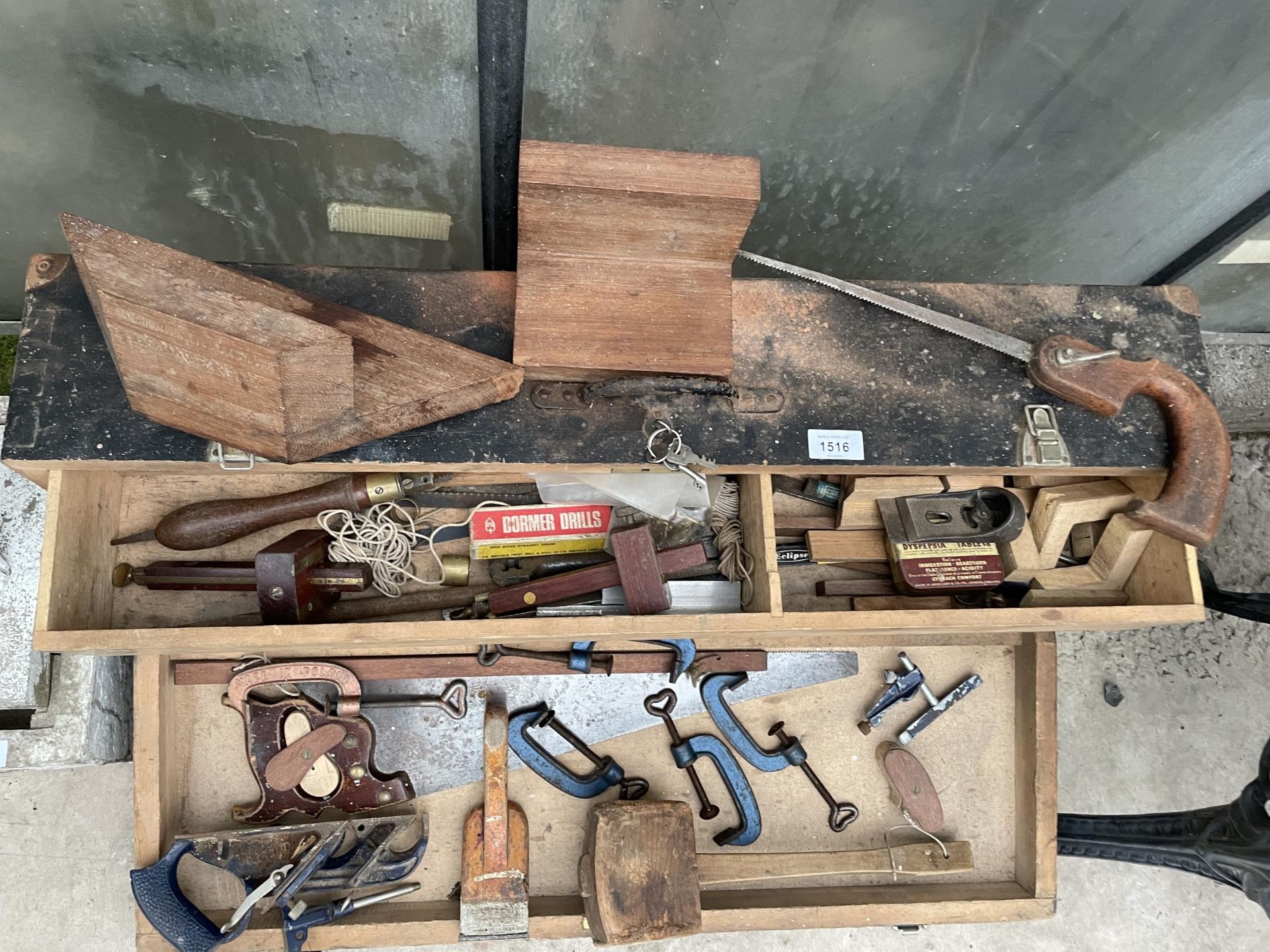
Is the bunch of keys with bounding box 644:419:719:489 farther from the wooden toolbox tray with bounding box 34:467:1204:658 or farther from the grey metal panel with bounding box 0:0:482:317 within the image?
the grey metal panel with bounding box 0:0:482:317

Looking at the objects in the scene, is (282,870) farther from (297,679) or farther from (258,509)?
(258,509)

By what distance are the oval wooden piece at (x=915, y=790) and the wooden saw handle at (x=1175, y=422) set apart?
0.71 metres

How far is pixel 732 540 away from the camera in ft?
5.35

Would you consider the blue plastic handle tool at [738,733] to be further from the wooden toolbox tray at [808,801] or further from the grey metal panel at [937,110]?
the grey metal panel at [937,110]

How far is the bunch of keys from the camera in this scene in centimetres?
145

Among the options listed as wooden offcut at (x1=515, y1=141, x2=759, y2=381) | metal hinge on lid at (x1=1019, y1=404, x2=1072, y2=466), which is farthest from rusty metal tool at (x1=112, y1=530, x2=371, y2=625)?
metal hinge on lid at (x1=1019, y1=404, x2=1072, y2=466)

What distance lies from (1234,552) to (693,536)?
1.80 metres

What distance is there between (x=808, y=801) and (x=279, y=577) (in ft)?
4.04

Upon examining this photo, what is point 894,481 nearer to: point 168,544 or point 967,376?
point 967,376

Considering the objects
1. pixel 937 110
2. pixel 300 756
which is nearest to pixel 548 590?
pixel 300 756

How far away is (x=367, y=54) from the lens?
1.52m

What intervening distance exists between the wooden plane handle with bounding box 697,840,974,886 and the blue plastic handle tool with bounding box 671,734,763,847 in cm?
4

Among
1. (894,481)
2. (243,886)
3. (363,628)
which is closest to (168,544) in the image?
(363,628)

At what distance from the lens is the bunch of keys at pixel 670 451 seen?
1.45 meters
